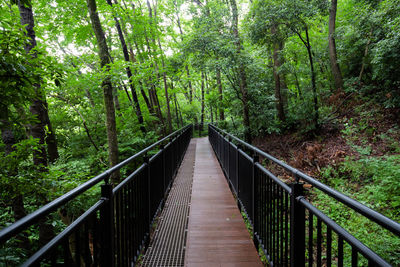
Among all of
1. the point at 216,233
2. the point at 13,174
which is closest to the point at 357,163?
the point at 216,233

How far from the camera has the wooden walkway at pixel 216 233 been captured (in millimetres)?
2631

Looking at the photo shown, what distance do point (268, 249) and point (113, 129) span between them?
4923mm

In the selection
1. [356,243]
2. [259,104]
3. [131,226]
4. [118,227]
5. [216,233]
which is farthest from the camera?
[259,104]

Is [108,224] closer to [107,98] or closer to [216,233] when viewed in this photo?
Result: [216,233]

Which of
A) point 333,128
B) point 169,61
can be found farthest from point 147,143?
point 333,128

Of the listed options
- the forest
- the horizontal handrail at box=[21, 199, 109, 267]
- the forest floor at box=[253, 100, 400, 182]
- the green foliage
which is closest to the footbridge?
the horizontal handrail at box=[21, 199, 109, 267]

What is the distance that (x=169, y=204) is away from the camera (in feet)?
14.4

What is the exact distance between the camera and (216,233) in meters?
3.22

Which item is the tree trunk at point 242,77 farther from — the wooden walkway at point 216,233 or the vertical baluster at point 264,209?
the vertical baluster at point 264,209

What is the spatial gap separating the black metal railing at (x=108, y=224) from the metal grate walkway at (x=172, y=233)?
22 centimetres

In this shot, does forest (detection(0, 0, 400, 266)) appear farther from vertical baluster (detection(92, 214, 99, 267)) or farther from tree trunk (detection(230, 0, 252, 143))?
vertical baluster (detection(92, 214, 99, 267))

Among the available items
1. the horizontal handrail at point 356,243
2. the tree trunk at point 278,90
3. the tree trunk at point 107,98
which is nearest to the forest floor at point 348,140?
the tree trunk at point 278,90

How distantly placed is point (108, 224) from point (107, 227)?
24mm

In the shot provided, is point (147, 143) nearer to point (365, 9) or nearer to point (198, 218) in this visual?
point (198, 218)
